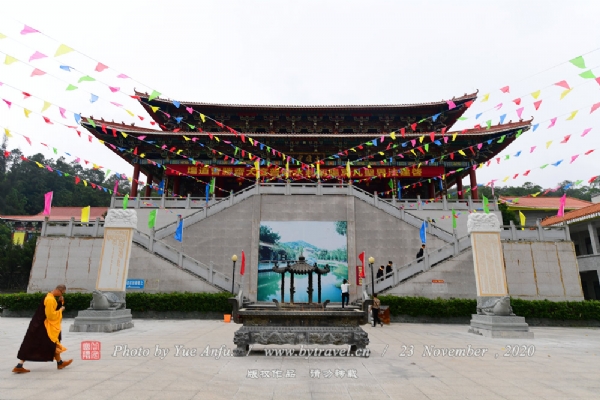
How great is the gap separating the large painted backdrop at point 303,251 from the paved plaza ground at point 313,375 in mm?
7678

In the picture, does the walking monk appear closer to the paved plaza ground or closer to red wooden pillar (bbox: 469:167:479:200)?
the paved plaza ground

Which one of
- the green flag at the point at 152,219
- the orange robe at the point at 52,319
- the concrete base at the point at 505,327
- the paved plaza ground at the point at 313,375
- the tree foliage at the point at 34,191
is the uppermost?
the tree foliage at the point at 34,191

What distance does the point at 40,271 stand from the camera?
1580 cm

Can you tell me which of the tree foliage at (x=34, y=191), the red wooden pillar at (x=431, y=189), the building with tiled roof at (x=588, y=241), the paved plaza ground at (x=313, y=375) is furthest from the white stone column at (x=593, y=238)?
the tree foliage at (x=34, y=191)

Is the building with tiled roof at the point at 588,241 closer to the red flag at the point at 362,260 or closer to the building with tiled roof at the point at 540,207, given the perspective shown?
the building with tiled roof at the point at 540,207

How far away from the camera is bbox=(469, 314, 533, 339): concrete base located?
9336mm

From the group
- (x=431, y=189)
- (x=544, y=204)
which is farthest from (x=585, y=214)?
(x=544, y=204)

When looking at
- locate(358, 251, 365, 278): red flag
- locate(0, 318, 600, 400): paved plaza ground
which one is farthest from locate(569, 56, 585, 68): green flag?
locate(358, 251, 365, 278): red flag

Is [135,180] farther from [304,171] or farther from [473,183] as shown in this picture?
[473,183]

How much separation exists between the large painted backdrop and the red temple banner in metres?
6.30

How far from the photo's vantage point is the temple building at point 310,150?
2203 centimetres

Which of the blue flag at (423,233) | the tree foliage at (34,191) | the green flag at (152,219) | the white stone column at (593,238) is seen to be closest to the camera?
the blue flag at (423,233)

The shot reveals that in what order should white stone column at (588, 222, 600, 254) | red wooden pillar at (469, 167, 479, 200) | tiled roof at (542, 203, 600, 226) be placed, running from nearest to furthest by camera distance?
tiled roof at (542, 203, 600, 226) → white stone column at (588, 222, 600, 254) → red wooden pillar at (469, 167, 479, 200)

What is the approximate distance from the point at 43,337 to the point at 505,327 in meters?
10.7
